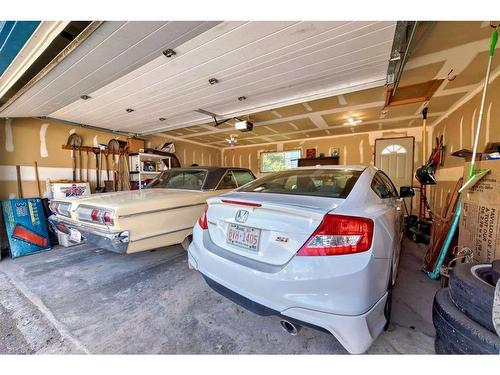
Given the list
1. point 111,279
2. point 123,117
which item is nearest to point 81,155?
point 123,117

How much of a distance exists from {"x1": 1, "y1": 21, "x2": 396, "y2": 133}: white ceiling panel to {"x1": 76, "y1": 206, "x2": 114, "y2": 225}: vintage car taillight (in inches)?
59.0

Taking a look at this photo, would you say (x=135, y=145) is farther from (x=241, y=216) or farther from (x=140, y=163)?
(x=241, y=216)

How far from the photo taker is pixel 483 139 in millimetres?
2998

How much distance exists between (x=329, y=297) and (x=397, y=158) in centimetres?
642

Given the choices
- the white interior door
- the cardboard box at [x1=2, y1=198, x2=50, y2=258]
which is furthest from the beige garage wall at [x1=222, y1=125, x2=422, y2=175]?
the cardboard box at [x1=2, y1=198, x2=50, y2=258]

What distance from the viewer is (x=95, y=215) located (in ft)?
6.56

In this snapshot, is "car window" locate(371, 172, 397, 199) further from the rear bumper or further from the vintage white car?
the vintage white car

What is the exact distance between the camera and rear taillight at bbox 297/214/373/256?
103 centimetres

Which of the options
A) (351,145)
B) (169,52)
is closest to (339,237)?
(169,52)

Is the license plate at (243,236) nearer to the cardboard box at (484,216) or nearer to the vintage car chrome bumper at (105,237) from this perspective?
the vintage car chrome bumper at (105,237)

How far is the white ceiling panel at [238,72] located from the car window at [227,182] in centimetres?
123

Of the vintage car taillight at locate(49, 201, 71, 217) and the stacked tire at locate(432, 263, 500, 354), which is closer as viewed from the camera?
the stacked tire at locate(432, 263, 500, 354)
